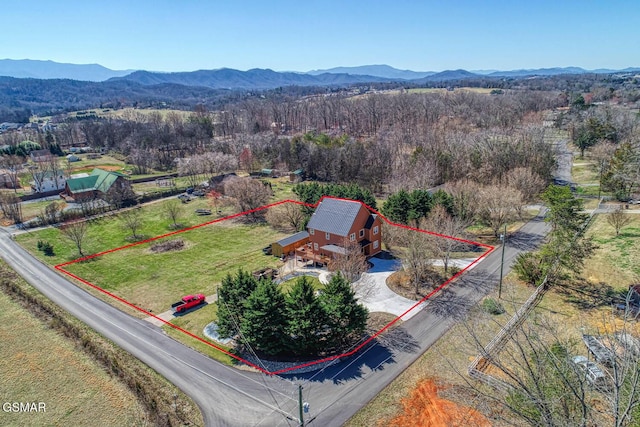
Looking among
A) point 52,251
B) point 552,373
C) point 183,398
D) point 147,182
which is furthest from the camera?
point 147,182

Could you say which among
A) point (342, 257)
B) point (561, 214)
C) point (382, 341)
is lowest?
point (382, 341)

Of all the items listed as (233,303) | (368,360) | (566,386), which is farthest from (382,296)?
(566,386)

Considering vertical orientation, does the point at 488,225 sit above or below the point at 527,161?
below

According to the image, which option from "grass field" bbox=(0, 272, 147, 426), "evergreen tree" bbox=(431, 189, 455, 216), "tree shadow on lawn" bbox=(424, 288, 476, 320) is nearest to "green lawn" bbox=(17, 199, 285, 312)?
"grass field" bbox=(0, 272, 147, 426)

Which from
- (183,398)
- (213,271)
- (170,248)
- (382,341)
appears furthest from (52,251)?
(382,341)

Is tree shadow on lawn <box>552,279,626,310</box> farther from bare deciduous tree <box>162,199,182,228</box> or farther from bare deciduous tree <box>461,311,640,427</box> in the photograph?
bare deciduous tree <box>162,199,182,228</box>

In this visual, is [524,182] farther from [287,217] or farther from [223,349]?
[223,349]

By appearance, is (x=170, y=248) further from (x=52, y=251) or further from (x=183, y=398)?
(x=183, y=398)
